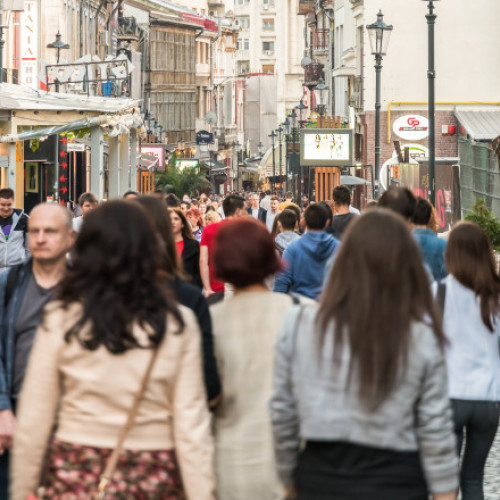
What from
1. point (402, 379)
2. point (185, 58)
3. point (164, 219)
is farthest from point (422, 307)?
point (185, 58)

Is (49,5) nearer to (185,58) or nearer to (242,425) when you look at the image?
(242,425)

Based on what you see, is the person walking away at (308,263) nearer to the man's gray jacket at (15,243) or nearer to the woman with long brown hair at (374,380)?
the man's gray jacket at (15,243)

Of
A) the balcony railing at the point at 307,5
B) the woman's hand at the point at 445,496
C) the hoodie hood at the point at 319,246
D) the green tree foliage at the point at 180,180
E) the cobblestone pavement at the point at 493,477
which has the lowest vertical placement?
the cobblestone pavement at the point at 493,477

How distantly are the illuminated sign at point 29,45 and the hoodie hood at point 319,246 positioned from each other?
3284cm

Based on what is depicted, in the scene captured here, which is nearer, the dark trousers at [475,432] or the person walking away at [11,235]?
the dark trousers at [475,432]

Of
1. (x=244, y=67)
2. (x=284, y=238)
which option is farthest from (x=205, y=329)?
(x=244, y=67)

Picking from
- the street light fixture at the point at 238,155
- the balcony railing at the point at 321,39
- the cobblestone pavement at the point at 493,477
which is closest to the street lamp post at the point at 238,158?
the street light fixture at the point at 238,155

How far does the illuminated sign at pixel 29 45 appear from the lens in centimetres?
4247

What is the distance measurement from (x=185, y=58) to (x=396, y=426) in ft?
338

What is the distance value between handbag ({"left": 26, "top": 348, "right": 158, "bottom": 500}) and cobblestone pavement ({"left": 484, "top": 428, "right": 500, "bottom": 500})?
14.4 feet

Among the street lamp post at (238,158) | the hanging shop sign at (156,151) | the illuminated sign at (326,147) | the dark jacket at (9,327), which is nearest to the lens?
the dark jacket at (9,327)

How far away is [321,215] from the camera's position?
34.5ft

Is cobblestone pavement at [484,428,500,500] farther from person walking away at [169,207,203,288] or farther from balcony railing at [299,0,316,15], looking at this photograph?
balcony railing at [299,0,316,15]

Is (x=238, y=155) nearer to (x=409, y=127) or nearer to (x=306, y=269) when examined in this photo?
(x=409, y=127)
